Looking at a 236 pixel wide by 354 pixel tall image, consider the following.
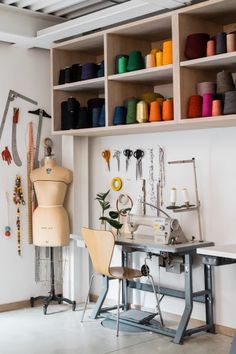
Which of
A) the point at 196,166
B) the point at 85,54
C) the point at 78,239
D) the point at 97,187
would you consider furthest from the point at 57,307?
the point at 85,54

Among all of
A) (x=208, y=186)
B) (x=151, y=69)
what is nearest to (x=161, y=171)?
(x=208, y=186)

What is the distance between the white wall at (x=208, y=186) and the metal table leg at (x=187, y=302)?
1.06 ft

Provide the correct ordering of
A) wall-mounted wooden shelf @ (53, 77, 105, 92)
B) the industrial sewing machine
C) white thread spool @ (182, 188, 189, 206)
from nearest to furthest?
the industrial sewing machine
white thread spool @ (182, 188, 189, 206)
wall-mounted wooden shelf @ (53, 77, 105, 92)

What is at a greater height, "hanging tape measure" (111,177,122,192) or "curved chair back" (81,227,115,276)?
"hanging tape measure" (111,177,122,192)

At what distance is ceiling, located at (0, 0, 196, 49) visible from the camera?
4.87 metres

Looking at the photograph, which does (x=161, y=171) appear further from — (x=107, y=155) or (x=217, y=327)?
(x=217, y=327)

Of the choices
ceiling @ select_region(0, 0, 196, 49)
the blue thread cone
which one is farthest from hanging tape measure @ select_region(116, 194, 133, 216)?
ceiling @ select_region(0, 0, 196, 49)

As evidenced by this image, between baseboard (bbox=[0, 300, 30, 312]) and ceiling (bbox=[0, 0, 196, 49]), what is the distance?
254 cm

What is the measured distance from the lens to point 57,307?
18.7 feet

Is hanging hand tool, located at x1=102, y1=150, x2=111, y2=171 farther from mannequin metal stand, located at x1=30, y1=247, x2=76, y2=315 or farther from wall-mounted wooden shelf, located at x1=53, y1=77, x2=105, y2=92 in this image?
mannequin metal stand, located at x1=30, y1=247, x2=76, y2=315

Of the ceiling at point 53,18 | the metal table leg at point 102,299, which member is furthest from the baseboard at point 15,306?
the ceiling at point 53,18

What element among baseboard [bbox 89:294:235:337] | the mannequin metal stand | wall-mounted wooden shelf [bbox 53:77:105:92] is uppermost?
wall-mounted wooden shelf [bbox 53:77:105:92]

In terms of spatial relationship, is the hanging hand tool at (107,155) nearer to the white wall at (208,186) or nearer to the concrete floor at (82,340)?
the white wall at (208,186)

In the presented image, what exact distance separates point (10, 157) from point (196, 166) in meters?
1.89
